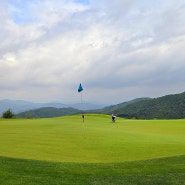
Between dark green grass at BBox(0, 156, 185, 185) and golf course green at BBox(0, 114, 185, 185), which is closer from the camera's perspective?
dark green grass at BBox(0, 156, 185, 185)

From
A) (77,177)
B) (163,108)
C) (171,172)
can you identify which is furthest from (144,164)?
(163,108)

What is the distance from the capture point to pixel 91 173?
48.2 ft

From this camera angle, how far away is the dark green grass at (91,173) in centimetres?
1329

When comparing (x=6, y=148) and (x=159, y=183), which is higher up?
(x=6, y=148)

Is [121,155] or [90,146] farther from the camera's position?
[90,146]

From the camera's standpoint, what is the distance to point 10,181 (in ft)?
41.7

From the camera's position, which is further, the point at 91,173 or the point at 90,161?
the point at 90,161

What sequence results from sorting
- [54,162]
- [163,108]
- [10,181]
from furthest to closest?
[163,108] → [54,162] → [10,181]

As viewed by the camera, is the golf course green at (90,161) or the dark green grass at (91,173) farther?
the golf course green at (90,161)

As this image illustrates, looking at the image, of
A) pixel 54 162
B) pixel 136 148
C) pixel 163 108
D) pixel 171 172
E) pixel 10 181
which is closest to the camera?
pixel 10 181

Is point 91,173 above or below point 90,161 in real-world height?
below

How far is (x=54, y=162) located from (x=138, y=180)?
4.48 metres

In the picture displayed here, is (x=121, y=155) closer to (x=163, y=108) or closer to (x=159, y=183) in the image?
(x=159, y=183)

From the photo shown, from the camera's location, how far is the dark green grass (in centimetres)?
1329
